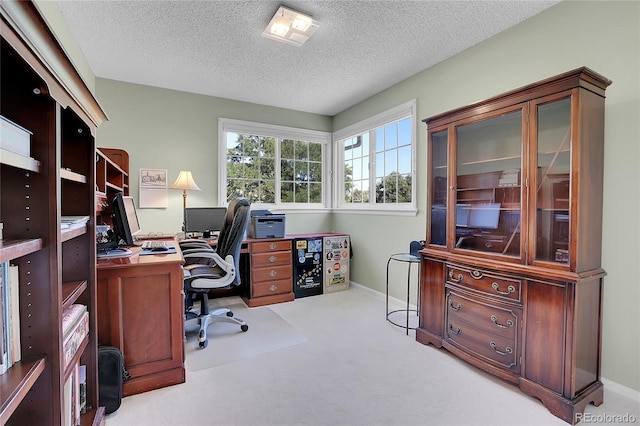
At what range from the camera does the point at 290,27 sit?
241 centimetres

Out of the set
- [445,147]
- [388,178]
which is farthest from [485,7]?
[388,178]

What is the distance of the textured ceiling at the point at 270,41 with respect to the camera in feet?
7.34

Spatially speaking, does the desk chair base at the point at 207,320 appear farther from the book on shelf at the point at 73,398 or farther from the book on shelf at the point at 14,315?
the book on shelf at the point at 14,315

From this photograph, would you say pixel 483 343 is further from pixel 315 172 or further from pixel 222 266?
pixel 315 172

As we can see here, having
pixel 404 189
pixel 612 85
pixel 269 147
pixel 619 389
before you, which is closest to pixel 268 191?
pixel 269 147

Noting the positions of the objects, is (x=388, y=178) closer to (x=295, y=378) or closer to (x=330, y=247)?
(x=330, y=247)

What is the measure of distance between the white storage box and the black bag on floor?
1315 millimetres

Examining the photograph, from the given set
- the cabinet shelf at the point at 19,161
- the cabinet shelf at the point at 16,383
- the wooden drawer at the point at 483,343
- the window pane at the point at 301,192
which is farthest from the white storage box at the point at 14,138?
the window pane at the point at 301,192

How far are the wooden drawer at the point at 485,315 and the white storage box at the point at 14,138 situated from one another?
2.45 metres

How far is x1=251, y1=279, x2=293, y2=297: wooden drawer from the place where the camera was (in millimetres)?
3605

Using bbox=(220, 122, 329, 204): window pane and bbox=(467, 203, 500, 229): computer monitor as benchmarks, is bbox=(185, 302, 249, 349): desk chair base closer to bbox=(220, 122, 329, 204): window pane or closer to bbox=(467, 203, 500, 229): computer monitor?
bbox=(220, 122, 329, 204): window pane

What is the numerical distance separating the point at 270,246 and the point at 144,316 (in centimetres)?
187

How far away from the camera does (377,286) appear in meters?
3.92

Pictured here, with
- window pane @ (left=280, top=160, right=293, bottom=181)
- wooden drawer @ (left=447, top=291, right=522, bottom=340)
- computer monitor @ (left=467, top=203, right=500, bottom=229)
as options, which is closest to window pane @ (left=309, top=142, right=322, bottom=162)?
window pane @ (left=280, top=160, right=293, bottom=181)
